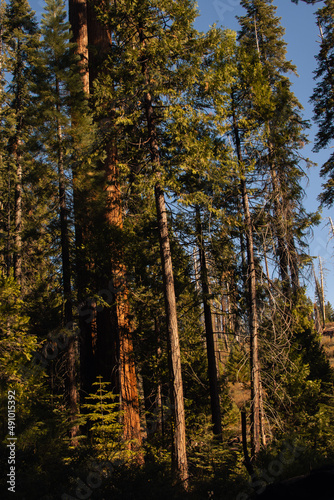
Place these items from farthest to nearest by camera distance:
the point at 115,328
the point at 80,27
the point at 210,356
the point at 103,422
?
the point at 80,27 < the point at 210,356 < the point at 115,328 < the point at 103,422

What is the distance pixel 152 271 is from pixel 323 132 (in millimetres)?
10127

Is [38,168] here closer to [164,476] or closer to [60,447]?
[60,447]

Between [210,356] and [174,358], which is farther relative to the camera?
[210,356]

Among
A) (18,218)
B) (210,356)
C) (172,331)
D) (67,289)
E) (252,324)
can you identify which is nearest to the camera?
(172,331)

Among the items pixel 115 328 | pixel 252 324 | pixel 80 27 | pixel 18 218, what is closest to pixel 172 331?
pixel 252 324

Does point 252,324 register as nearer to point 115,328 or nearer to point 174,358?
point 174,358

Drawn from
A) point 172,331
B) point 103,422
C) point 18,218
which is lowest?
point 103,422

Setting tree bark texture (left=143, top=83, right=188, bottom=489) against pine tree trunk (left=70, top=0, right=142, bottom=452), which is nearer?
tree bark texture (left=143, top=83, right=188, bottom=489)

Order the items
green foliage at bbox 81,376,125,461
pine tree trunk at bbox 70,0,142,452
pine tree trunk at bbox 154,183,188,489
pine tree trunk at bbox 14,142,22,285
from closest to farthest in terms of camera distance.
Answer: pine tree trunk at bbox 154,183,188,489
green foliage at bbox 81,376,125,461
pine tree trunk at bbox 70,0,142,452
pine tree trunk at bbox 14,142,22,285

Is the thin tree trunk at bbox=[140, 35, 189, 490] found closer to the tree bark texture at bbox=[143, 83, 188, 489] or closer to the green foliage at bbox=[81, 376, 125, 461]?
the tree bark texture at bbox=[143, 83, 188, 489]

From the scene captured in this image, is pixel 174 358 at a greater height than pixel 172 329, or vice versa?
pixel 172 329

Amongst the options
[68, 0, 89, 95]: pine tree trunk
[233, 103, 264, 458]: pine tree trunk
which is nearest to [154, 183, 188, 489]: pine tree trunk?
[233, 103, 264, 458]: pine tree trunk

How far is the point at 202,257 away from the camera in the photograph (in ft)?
42.4

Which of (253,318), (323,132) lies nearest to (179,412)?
(253,318)
